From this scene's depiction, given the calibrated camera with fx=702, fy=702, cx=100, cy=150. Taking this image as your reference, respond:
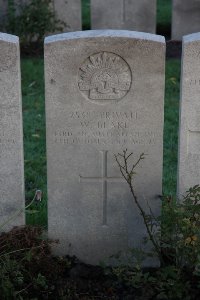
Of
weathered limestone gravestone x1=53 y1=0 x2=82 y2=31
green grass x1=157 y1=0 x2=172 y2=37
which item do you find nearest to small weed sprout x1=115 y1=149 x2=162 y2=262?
weathered limestone gravestone x1=53 y1=0 x2=82 y2=31

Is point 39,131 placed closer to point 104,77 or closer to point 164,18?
point 104,77

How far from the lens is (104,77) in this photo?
430 cm

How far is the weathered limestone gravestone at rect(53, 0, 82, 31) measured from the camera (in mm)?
10188

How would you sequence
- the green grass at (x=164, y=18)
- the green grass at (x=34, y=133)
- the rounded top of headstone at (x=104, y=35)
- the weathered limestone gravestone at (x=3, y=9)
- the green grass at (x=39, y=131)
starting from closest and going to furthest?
Result: the rounded top of headstone at (x=104, y=35) < the green grass at (x=34, y=133) < the green grass at (x=39, y=131) < the weathered limestone gravestone at (x=3, y=9) < the green grass at (x=164, y=18)

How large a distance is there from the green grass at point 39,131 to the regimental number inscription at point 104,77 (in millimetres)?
1216

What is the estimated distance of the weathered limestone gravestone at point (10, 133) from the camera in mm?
4258

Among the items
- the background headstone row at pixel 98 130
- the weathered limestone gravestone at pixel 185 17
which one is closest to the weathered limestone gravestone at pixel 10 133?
the background headstone row at pixel 98 130

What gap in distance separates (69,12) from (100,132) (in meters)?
6.18

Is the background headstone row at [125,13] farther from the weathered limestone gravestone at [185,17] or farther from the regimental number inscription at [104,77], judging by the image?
the regimental number inscription at [104,77]

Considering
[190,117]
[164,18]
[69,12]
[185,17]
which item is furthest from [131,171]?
[164,18]

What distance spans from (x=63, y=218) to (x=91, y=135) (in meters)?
0.59

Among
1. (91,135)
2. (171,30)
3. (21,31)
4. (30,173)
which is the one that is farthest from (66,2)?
(91,135)

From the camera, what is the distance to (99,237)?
462 cm

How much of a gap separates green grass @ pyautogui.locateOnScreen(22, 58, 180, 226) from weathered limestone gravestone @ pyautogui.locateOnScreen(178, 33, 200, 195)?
108 centimetres
